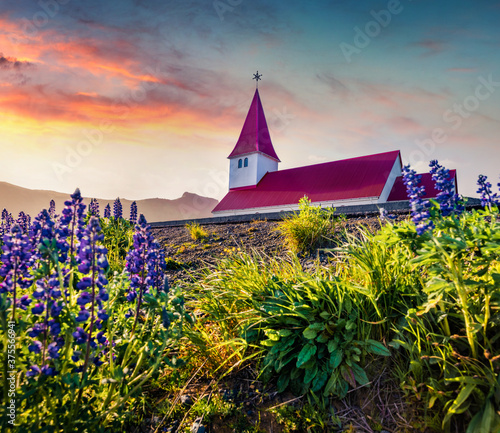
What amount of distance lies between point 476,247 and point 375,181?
1812 centimetres

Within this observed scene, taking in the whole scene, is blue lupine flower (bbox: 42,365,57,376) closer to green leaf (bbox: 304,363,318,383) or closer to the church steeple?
green leaf (bbox: 304,363,318,383)

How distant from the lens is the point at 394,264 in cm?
241

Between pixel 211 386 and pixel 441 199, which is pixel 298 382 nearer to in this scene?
pixel 211 386

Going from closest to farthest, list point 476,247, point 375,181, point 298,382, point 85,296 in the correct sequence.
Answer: point 85,296
point 476,247
point 298,382
point 375,181

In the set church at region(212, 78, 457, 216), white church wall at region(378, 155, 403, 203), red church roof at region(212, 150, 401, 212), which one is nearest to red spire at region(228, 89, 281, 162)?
church at region(212, 78, 457, 216)

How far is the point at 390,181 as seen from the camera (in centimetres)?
1953

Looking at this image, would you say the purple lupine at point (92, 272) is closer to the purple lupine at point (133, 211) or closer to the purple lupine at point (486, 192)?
the purple lupine at point (486, 192)

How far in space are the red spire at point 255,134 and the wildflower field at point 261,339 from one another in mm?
24538

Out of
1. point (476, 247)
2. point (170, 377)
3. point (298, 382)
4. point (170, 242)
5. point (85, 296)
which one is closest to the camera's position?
point (85, 296)

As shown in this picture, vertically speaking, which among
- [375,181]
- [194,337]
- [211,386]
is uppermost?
[375,181]

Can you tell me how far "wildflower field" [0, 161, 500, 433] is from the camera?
5.05 feet

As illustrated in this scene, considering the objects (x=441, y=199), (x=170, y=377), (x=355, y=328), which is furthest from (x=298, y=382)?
(x=441, y=199)

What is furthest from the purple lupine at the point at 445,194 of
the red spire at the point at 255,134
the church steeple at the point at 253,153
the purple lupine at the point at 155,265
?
the red spire at the point at 255,134

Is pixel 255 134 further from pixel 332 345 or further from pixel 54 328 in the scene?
pixel 54 328
